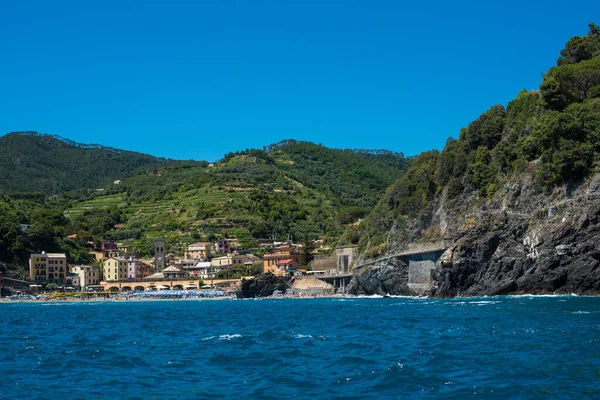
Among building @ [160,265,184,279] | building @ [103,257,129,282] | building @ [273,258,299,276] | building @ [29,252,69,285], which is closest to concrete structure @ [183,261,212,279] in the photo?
building @ [160,265,184,279]

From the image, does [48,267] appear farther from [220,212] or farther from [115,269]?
[220,212]

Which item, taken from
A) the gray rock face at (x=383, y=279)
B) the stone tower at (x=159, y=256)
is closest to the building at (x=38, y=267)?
the stone tower at (x=159, y=256)

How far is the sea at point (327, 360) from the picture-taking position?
2073 centimetres

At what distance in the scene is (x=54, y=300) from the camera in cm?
11325

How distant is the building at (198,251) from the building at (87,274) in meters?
17.4

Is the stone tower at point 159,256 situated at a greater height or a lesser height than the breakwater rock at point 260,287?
greater

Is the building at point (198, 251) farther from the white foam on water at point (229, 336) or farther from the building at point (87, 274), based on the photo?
the white foam on water at point (229, 336)

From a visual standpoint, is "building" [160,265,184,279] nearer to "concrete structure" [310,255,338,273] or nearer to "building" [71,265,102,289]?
"building" [71,265,102,289]

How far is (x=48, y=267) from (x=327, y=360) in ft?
352

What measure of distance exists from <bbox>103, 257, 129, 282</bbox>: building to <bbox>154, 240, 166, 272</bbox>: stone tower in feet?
21.2

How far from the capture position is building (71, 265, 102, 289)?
130m

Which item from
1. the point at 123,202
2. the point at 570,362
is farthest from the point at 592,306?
the point at 123,202

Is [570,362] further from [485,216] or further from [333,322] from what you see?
[485,216]

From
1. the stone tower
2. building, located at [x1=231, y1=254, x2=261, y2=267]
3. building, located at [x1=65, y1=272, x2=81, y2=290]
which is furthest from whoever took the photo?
the stone tower
